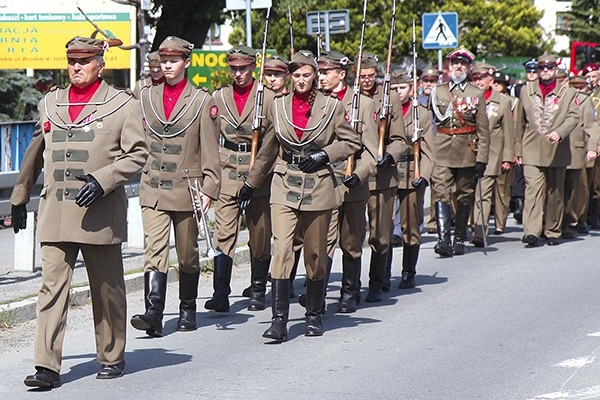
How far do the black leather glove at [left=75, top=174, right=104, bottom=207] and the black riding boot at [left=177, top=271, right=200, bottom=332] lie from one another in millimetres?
2255

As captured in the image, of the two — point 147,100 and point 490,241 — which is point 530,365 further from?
point 490,241

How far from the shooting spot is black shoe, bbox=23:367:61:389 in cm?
794

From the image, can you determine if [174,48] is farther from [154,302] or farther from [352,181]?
[154,302]

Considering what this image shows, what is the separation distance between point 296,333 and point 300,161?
4.06 ft

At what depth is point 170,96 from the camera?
Result: 991cm

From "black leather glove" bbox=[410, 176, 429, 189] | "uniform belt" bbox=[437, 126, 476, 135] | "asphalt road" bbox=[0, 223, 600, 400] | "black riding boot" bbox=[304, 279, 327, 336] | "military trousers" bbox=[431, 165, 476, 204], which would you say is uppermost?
"uniform belt" bbox=[437, 126, 476, 135]

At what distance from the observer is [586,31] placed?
140ft

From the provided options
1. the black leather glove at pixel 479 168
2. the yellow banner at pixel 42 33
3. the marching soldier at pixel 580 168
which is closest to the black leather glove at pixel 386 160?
the black leather glove at pixel 479 168

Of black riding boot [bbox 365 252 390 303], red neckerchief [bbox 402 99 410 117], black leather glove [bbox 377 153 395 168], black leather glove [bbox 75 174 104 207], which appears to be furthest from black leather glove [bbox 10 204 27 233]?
red neckerchief [bbox 402 99 410 117]

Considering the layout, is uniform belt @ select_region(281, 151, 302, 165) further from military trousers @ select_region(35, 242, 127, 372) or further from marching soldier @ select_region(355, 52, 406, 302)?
marching soldier @ select_region(355, 52, 406, 302)

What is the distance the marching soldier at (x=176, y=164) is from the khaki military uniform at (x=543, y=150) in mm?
6568

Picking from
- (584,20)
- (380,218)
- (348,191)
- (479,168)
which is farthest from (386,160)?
(584,20)

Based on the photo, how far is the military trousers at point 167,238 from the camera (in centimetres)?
971

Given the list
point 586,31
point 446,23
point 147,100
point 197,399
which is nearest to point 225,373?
point 197,399
